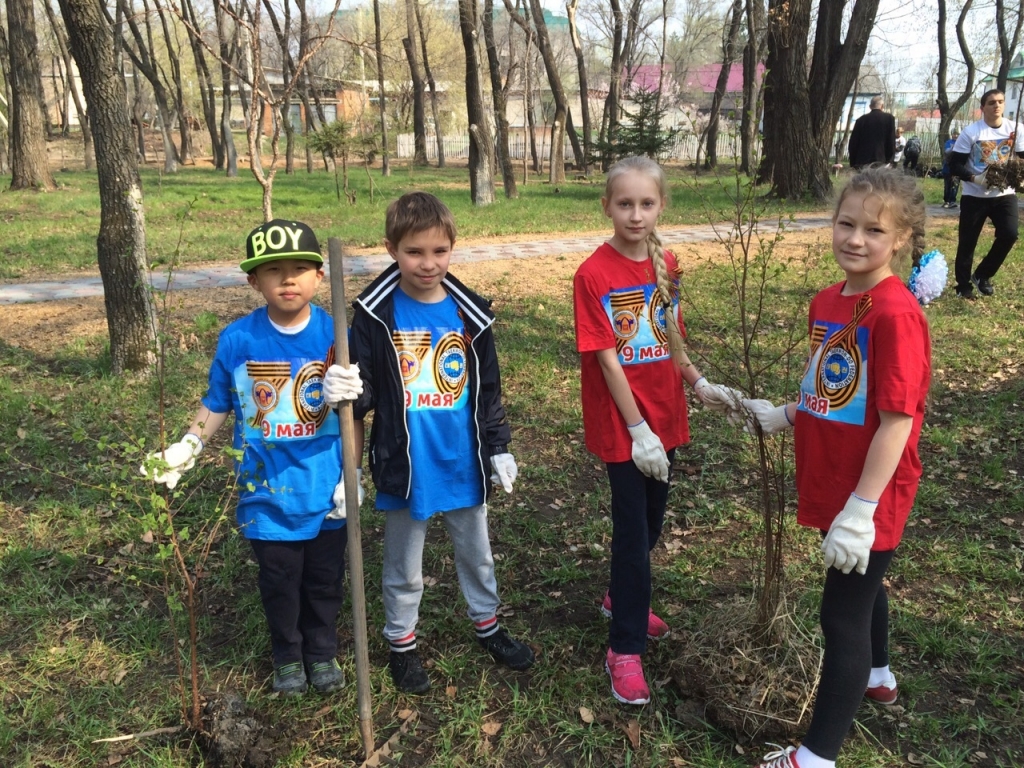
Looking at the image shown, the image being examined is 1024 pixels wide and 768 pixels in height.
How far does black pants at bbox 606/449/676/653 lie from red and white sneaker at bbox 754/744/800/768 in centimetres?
48

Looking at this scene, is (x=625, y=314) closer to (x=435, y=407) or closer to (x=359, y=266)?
(x=435, y=407)

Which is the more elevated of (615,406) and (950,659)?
(615,406)

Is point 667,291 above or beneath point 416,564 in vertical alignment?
above

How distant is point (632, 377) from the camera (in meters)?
2.40

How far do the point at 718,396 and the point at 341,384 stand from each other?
1.18 metres

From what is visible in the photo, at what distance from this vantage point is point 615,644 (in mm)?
2514

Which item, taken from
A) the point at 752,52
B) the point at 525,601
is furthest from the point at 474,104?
the point at 525,601

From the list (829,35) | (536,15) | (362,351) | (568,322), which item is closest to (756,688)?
(362,351)

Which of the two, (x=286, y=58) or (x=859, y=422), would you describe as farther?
(x=286, y=58)

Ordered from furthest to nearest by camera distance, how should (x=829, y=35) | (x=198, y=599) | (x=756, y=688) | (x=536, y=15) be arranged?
(x=536, y=15)
(x=829, y=35)
(x=198, y=599)
(x=756, y=688)

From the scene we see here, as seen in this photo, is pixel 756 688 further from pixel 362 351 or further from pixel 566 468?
pixel 566 468

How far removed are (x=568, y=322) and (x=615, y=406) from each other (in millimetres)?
4469

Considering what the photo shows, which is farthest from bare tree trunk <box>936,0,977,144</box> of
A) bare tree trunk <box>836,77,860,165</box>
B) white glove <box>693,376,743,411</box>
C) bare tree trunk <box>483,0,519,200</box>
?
white glove <box>693,376,743,411</box>

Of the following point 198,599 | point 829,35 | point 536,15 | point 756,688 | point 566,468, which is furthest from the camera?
point 536,15
